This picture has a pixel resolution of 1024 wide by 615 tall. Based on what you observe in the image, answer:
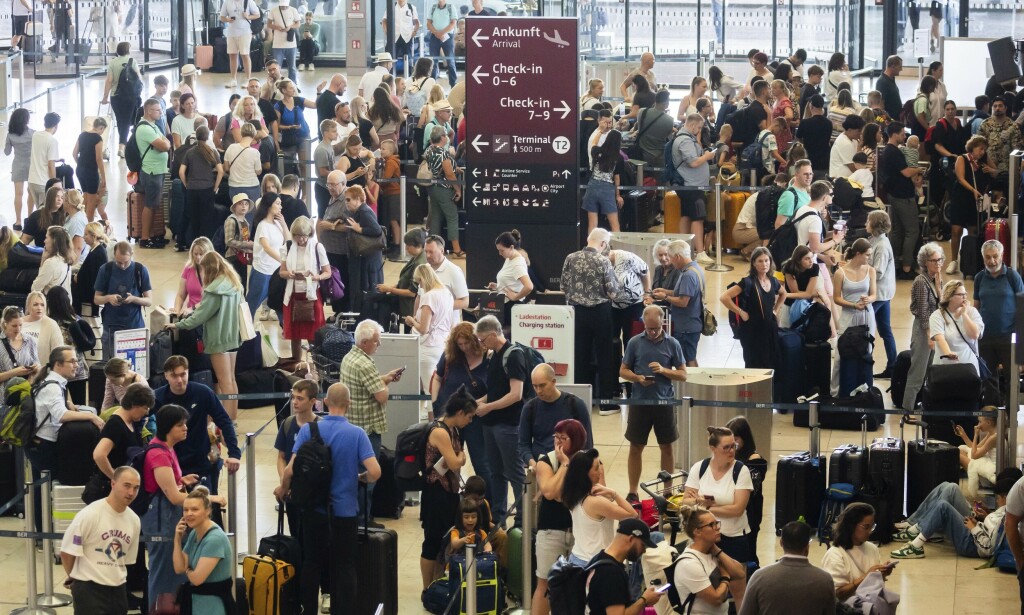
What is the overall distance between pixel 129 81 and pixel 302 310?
10320 millimetres

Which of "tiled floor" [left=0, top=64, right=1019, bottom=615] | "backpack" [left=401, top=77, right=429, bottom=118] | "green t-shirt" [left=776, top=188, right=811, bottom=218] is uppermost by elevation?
"backpack" [left=401, top=77, right=429, bottom=118]

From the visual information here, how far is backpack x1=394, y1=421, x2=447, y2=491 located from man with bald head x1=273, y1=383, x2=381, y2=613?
1.72 ft

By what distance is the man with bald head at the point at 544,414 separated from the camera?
10.9m

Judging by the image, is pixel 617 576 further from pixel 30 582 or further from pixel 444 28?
pixel 444 28

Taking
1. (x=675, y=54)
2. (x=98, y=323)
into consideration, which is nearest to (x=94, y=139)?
(x=98, y=323)

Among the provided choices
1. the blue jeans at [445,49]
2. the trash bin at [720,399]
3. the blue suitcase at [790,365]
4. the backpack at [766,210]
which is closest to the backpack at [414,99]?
the backpack at [766,210]

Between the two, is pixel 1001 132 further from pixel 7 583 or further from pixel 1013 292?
pixel 7 583

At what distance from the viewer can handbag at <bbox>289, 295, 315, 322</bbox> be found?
49.4 feet

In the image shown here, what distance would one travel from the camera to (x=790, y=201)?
16812mm

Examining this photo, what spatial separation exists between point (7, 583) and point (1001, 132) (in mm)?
12067

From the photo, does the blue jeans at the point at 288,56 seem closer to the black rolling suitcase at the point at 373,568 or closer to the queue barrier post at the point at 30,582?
the queue barrier post at the point at 30,582

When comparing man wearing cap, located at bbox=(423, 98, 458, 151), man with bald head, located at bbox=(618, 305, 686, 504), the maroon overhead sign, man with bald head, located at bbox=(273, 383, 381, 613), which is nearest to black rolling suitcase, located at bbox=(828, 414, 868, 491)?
man with bald head, located at bbox=(618, 305, 686, 504)

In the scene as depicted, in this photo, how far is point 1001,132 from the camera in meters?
18.7

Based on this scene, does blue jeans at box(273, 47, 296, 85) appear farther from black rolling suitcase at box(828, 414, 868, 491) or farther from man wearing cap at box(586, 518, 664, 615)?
man wearing cap at box(586, 518, 664, 615)
